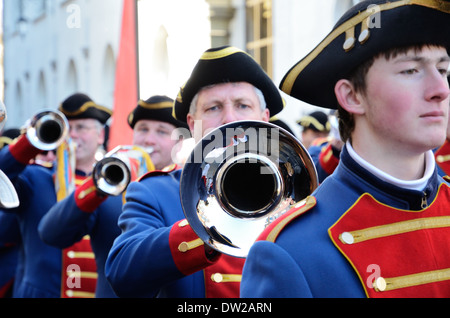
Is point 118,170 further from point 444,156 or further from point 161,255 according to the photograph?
point 444,156

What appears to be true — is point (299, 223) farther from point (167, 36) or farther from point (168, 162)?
point (167, 36)

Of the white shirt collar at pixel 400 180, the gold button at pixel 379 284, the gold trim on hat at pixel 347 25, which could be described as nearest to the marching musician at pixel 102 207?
the gold trim on hat at pixel 347 25

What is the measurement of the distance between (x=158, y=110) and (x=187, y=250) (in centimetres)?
204

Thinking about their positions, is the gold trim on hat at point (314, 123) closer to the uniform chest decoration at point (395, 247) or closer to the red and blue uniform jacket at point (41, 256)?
the red and blue uniform jacket at point (41, 256)

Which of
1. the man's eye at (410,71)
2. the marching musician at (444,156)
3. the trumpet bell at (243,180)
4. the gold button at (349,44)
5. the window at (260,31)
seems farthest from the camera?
the window at (260,31)

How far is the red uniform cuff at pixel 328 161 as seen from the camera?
4.57 meters

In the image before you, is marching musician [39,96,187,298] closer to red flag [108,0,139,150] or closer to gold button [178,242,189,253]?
gold button [178,242,189,253]

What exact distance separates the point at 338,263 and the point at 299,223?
0.16 metres

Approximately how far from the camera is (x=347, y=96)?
214 centimetres

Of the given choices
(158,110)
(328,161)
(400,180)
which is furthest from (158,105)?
(400,180)

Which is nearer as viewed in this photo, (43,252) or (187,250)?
(187,250)

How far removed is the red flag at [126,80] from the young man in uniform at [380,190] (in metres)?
4.82

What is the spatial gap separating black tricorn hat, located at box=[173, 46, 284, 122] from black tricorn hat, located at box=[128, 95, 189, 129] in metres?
1.13
